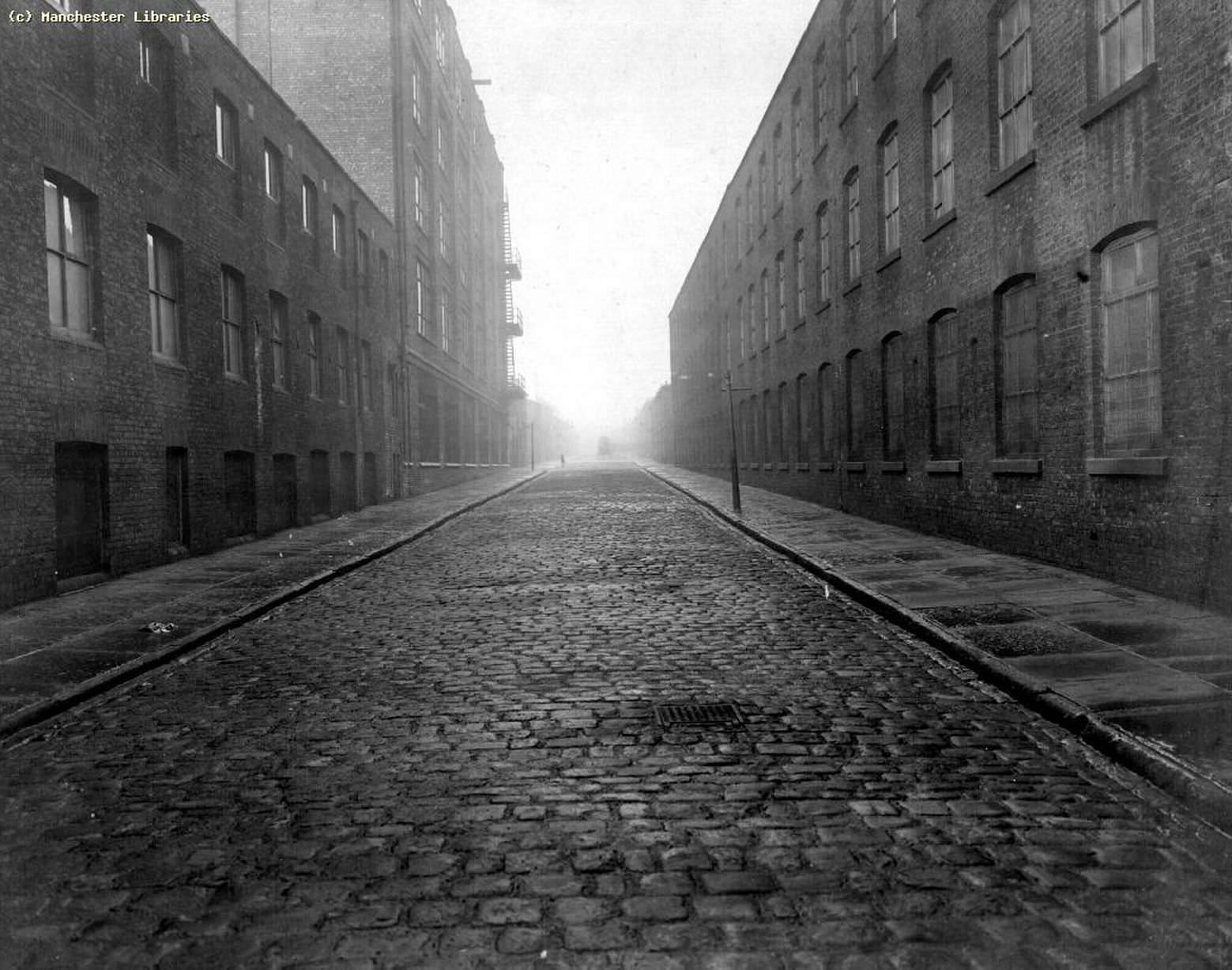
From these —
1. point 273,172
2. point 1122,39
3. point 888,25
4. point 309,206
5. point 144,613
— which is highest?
point 888,25

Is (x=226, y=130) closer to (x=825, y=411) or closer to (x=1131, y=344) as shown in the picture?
(x=825, y=411)

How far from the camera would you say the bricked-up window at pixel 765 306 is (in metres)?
27.3

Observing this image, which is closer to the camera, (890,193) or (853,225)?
(890,193)

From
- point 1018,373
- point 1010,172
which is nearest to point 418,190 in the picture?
point 1010,172

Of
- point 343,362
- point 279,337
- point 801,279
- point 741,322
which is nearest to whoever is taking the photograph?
point 279,337

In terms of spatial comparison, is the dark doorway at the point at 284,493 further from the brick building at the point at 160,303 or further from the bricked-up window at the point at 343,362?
the bricked-up window at the point at 343,362

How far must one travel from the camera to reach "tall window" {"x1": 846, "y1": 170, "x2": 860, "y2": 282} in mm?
18344

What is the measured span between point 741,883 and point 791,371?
2167 cm

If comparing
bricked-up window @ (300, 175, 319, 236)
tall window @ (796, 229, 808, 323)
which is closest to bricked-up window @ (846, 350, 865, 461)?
tall window @ (796, 229, 808, 323)

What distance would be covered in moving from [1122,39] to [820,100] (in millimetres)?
12502

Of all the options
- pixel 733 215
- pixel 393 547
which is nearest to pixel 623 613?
pixel 393 547

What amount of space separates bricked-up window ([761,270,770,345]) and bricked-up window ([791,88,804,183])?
4.03m

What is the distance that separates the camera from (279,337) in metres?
17.5

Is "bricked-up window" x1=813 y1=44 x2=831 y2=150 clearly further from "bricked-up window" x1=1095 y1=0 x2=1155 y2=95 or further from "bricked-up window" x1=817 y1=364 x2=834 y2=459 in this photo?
"bricked-up window" x1=1095 y1=0 x2=1155 y2=95
